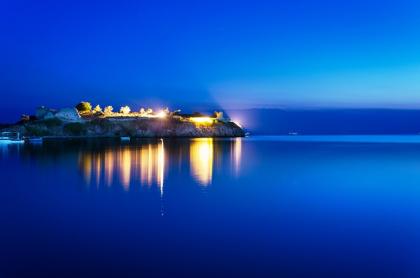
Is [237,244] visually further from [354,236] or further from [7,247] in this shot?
[7,247]

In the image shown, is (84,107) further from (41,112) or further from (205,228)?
(205,228)

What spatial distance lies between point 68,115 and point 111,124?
56.0 feet

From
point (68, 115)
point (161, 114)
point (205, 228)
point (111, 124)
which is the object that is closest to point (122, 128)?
point (111, 124)

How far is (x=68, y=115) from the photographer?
152625mm

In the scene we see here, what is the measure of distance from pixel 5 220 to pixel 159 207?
6.50m

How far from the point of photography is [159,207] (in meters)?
18.9

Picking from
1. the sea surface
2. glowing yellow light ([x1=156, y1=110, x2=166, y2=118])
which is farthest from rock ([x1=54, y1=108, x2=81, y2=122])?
the sea surface

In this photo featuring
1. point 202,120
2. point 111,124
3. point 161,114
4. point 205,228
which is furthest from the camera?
point 202,120

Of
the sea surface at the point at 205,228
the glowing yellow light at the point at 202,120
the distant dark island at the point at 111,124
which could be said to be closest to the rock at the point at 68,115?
the distant dark island at the point at 111,124

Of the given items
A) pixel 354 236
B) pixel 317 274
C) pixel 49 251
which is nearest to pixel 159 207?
pixel 49 251

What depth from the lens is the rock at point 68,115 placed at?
15068cm

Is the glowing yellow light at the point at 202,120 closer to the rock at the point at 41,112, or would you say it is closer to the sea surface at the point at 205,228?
the rock at the point at 41,112

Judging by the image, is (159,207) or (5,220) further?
(159,207)

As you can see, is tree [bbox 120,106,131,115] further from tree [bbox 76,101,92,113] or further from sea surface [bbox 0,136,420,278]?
sea surface [bbox 0,136,420,278]
